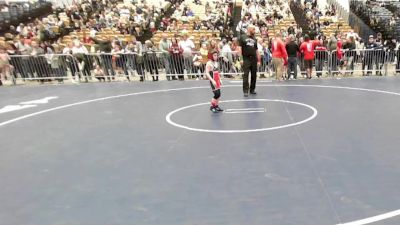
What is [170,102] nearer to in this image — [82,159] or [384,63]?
[82,159]

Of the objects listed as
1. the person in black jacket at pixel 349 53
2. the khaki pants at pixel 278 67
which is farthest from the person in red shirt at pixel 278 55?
the person in black jacket at pixel 349 53

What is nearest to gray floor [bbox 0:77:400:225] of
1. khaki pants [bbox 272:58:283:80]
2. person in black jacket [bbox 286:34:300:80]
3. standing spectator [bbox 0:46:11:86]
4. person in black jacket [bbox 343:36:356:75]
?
khaki pants [bbox 272:58:283:80]

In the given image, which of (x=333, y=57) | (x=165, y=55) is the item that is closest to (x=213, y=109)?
(x=165, y=55)

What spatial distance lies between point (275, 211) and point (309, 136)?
3.16 metres

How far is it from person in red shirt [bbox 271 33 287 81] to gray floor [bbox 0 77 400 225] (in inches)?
137

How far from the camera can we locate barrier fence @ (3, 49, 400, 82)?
617 inches

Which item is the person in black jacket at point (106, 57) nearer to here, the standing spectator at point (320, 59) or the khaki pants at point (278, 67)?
the khaki pants at point (278, 67)

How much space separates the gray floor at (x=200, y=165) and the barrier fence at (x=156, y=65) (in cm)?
465

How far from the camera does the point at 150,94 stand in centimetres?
1295

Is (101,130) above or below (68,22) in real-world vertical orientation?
below

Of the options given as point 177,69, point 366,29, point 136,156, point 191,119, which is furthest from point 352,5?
point 136,156

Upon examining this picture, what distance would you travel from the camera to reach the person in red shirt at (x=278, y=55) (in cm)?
1450

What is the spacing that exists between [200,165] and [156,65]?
31.4ft

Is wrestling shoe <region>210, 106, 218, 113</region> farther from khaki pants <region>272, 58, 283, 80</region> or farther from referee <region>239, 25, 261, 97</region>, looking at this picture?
khaki pants <region>272, 58, 283, 80</region>
